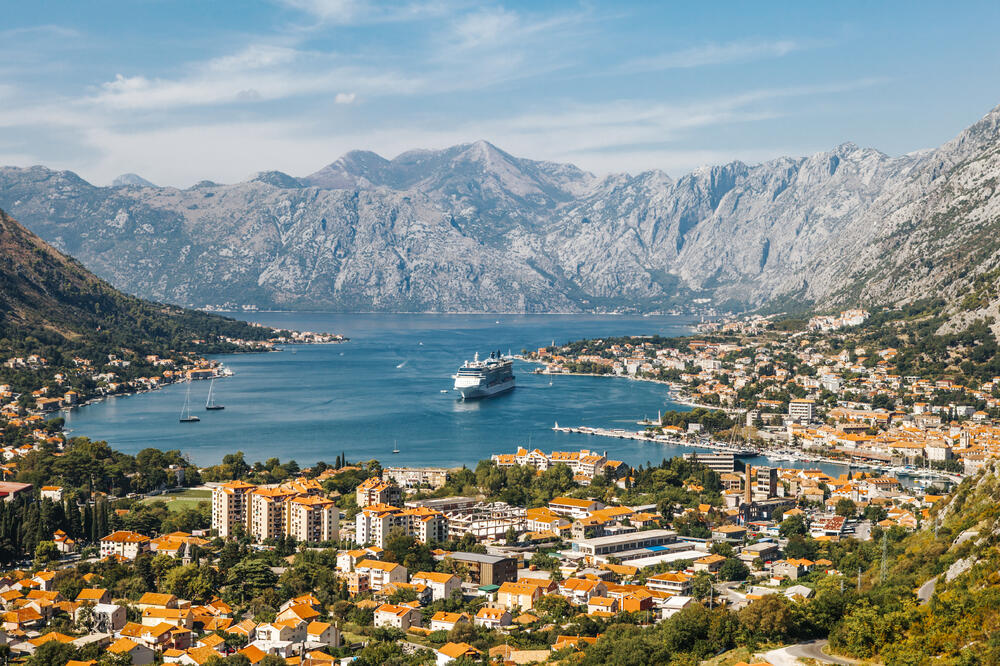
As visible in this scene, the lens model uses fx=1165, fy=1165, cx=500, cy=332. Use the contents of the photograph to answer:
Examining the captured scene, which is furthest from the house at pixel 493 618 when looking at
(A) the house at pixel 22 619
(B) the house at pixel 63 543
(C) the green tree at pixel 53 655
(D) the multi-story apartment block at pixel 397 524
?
(B) the house at pixel 63 543

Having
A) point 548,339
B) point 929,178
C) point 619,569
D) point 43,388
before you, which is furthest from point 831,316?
point 619,569

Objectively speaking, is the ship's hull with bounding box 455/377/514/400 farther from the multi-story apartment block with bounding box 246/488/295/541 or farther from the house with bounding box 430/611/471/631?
the house with bounding box 430/611/471/631

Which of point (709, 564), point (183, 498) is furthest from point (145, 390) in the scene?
point (709, 564)

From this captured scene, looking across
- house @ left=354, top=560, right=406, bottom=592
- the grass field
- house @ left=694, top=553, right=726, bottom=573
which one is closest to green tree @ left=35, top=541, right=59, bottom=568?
the grass field

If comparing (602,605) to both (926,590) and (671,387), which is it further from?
(671,387)

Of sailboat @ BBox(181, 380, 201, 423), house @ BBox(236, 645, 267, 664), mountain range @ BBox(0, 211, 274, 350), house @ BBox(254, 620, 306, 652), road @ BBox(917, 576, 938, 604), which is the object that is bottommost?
house @ BBox(236, 645, 267, 664)

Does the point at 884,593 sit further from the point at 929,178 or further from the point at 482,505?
the point at 929,178

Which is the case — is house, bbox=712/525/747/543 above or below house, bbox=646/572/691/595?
below
